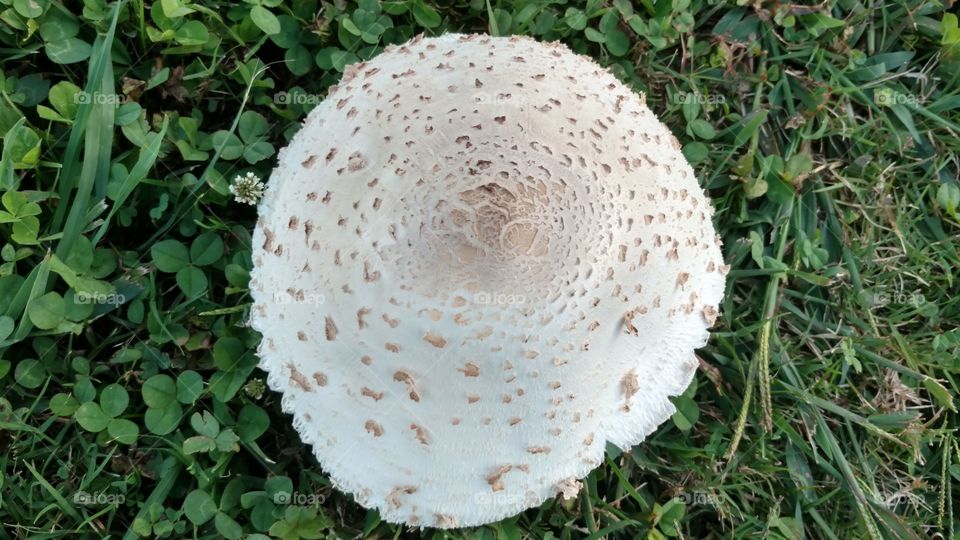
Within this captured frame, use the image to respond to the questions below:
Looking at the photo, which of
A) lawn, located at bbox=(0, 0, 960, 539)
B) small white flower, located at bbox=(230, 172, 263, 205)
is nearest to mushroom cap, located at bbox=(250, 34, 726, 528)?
small white flower, located at bbox=(230, 172, 263, 205)

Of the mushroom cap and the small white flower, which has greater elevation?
the mushroom cap

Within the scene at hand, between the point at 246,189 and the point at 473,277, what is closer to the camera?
the point at 473,277

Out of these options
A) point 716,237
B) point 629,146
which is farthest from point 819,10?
point 629,146

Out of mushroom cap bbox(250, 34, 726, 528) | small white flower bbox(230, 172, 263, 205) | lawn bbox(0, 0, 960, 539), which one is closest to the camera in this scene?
mushroom cap bbox(250, 34, 726, 528)

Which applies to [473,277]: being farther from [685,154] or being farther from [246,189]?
[685,154]

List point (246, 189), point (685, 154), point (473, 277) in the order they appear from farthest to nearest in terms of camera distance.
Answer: point (685, 154), point (246, 189), point (473, 277)

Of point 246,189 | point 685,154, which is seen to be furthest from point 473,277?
point 685,154

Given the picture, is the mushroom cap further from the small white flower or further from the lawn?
the lawn
